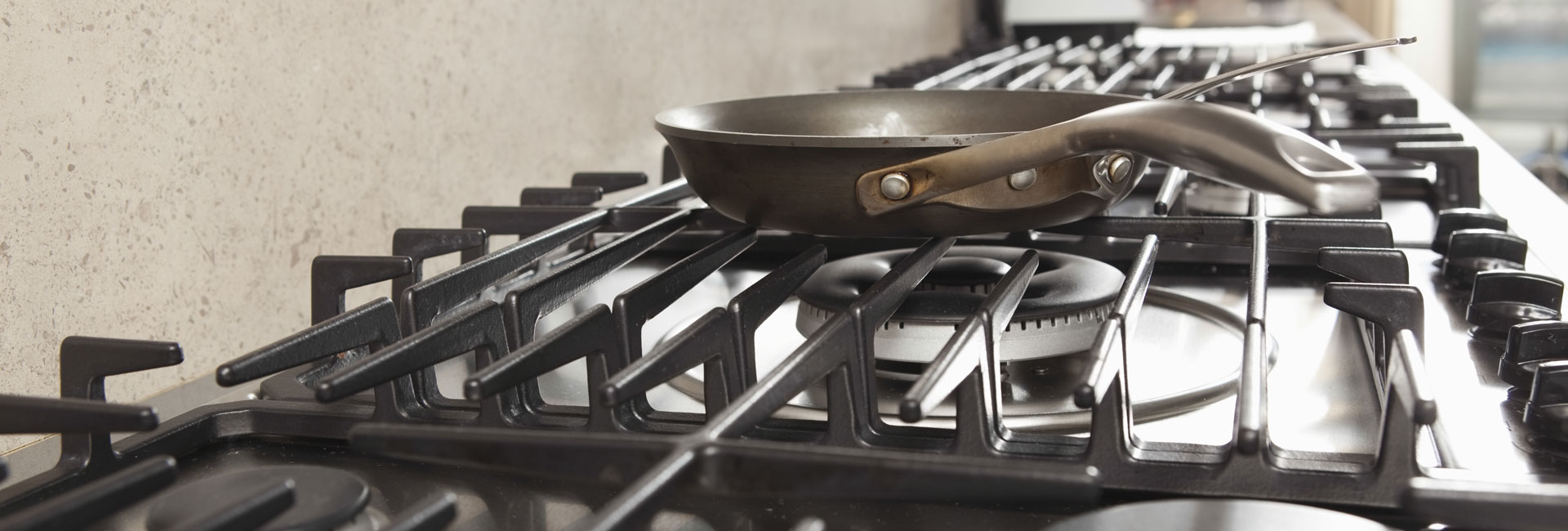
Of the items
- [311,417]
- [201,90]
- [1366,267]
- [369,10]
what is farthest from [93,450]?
[1366,267]

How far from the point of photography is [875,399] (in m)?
0.47

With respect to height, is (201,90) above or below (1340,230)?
above

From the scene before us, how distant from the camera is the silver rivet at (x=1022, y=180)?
523mm

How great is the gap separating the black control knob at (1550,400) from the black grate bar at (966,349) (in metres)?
0.20

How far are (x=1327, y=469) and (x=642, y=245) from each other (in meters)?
0.38

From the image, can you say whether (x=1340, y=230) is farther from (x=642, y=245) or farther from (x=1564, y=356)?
(x=642, y=245)

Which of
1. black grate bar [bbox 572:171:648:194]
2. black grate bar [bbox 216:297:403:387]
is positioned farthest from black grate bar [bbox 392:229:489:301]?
black grate bar [bbox 572:171:648:194]

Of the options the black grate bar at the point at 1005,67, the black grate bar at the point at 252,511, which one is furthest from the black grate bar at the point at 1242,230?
the black grate bar at the point at 1005,67

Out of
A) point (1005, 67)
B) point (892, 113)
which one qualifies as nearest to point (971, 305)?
point (892, 113)

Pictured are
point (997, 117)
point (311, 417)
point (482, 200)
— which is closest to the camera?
point (311, 417)

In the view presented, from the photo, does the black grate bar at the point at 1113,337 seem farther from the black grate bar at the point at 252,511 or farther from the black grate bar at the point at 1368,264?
the black grate bar at the point at 252,511

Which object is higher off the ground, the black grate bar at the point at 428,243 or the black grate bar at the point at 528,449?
the black grate bar at the point at 428,243

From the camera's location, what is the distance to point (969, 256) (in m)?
0.68

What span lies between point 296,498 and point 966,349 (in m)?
0.23
